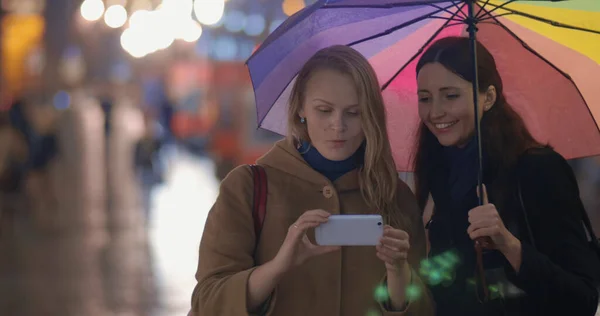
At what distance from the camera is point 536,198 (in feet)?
11.5

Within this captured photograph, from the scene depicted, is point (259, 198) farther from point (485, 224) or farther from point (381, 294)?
point (485, 224)

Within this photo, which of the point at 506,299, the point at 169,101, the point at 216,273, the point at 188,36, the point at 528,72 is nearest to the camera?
the point at 216,273

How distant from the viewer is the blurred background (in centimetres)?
985

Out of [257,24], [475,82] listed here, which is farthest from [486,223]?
[257,24]

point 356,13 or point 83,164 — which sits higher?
point 83,164

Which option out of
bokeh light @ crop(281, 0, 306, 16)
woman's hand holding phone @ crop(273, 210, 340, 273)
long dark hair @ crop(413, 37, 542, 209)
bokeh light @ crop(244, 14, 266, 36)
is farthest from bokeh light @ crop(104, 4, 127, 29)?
woman's hand holding phone @ crop(273, 210, 340, 273)

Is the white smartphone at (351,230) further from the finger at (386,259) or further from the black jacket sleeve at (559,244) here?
the black jacket sleeve at (559,244)

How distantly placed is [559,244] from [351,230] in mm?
809

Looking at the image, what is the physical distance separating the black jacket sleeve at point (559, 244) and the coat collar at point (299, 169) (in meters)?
0.58

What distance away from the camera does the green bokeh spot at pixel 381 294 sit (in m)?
3.24

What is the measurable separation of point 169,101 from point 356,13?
90.5 feet

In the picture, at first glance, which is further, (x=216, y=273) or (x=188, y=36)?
(x=188, y=36)

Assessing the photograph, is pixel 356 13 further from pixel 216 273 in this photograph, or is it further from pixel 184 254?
pixel 184 254

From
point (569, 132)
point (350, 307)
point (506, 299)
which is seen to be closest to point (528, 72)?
point (569, 132)
